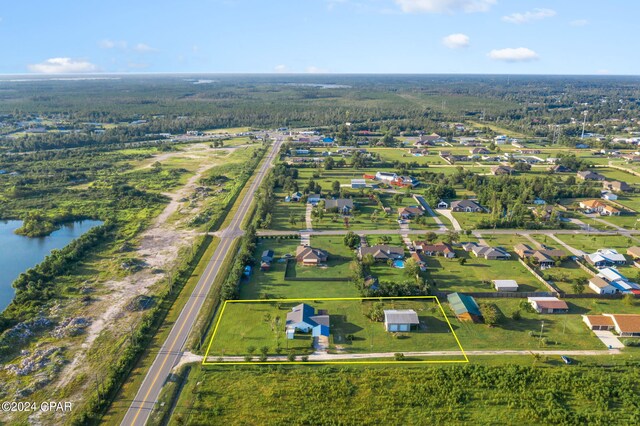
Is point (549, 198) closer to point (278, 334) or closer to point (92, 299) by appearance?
point (278, 334)

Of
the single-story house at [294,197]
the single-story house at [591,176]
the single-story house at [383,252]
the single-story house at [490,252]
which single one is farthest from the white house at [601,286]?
the single-story house at [591,176]

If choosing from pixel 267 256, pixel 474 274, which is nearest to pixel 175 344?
pixel 267 256

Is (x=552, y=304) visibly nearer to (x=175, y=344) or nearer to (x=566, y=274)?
(x=566, y=274)

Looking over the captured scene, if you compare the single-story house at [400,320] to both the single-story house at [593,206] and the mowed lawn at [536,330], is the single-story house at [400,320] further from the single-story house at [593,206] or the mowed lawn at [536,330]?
the single-story house at [593,206]

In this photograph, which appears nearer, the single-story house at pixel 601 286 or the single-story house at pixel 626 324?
the single-story house at pixel 626 324

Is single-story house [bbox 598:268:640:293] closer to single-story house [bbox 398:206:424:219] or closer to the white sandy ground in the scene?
single-story house [bbox 398:206:424:219]
